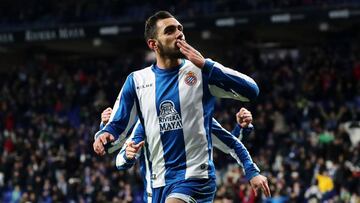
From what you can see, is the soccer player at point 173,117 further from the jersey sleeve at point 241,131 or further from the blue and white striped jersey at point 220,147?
the jersey sleeve at point 241,131

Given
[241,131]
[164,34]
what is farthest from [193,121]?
[241,131]

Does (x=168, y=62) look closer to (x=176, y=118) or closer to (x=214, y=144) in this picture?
(x=176, y=118)

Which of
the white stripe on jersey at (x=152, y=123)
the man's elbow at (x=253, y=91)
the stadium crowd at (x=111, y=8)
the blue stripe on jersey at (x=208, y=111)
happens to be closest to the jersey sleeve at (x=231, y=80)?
the man's elbow at (x=253, y=91)

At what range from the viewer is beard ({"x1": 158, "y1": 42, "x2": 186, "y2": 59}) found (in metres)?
6.82

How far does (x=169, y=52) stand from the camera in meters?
6.87

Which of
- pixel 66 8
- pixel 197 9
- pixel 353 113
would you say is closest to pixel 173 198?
pixel 353 113

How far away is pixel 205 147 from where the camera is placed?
23.1ft

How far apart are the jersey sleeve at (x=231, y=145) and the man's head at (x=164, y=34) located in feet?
2.62

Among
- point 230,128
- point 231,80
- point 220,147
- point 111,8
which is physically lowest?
point 220,147

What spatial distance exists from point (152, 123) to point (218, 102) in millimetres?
17236

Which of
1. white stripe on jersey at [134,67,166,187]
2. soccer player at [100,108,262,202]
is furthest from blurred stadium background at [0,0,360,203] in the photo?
white stripe on jersey at [134,67,166,187]

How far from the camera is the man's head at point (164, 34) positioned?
6.85m

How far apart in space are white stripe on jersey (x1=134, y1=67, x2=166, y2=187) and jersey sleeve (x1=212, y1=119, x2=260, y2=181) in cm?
55

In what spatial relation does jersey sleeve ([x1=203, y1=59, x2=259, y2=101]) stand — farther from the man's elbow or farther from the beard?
the beard
